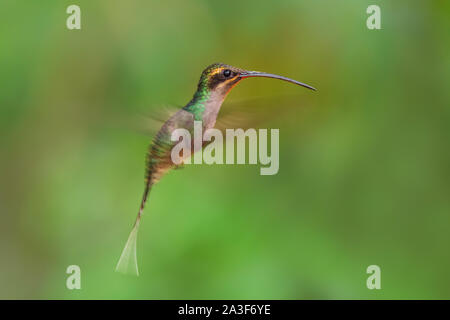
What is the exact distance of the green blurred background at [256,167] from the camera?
151cm

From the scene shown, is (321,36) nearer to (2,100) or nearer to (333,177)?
(333,177)

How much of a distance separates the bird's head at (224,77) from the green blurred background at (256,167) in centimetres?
68

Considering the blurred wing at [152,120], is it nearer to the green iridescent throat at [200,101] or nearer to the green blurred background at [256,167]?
the green iridescent throat at [200,101]

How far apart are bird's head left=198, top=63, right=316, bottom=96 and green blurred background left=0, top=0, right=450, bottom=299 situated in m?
Answer: 0.68

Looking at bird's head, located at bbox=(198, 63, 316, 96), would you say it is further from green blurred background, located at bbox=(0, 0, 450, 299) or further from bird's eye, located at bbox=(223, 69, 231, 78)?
green blurred background, located at bbox=(0, 0, 450, 299)

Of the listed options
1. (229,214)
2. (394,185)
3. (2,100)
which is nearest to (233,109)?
(229,214)

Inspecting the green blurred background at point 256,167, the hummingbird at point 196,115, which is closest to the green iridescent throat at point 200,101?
the hummingbird at point 196,115

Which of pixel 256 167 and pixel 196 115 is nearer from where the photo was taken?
pixel 196 115

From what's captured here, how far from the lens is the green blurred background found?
4.96 ft

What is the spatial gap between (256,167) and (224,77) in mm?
908

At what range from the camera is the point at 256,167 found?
5.41 ft

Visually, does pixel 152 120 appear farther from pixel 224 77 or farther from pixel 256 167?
pixel 256 167

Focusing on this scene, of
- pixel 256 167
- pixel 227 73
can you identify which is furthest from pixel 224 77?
pixel 256 167

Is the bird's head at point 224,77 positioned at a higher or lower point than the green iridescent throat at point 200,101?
higher
